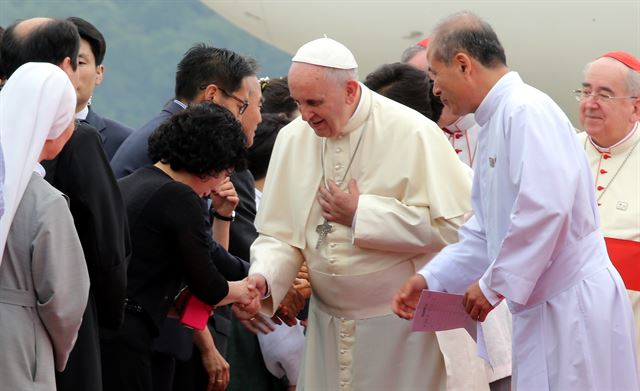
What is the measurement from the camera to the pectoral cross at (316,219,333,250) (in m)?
4.75

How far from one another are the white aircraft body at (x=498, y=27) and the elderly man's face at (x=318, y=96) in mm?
3492

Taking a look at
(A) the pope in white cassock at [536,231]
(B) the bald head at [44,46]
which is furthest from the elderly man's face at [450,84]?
(B) the bald head at [44,46]

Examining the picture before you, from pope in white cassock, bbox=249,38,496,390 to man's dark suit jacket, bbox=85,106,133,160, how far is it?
34.6 inches

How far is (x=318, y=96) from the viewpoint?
4.58 meters

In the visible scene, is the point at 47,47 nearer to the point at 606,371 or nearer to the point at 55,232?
the point at 55,232

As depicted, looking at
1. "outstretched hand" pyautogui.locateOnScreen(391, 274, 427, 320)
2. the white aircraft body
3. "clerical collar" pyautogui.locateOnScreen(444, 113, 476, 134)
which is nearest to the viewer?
"outstretched hand" pyautogui.locateOnScreen(391, 274, 427, 320)

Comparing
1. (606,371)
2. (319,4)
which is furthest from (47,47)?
(319,4)

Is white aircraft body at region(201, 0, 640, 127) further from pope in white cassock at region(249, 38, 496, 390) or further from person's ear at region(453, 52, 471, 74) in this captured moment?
person's ear at region(453, 52, 471, 74)

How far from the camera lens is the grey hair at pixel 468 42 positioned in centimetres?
411

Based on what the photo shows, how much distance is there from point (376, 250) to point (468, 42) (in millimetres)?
928

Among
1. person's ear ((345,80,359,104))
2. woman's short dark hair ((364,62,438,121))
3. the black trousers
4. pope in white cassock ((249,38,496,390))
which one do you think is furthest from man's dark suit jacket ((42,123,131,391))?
woman's short dark hair ((364,62,438,121))

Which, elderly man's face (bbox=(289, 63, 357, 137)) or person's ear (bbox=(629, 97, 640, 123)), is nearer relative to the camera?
elderly man's face (bbox=(289, 63, 357, 137))

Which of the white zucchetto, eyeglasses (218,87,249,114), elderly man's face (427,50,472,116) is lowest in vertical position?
eyeglasses (218,87,249,114)

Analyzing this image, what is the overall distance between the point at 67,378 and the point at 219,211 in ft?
3.87
